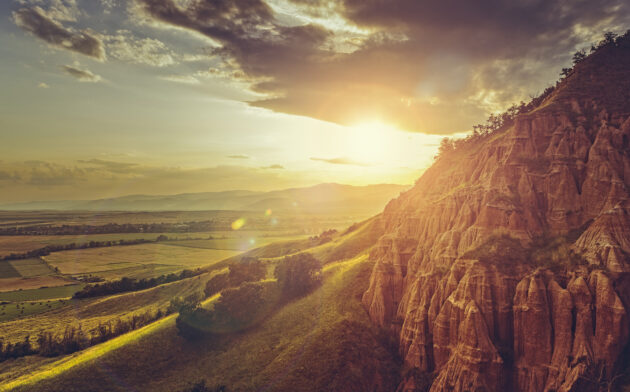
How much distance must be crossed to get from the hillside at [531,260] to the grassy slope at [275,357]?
16.9 ft

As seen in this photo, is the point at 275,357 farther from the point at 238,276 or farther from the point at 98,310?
the point at 98,310

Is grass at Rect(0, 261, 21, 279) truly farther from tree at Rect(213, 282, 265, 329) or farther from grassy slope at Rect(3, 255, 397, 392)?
tree at Rect(213, 282, 265, 329)

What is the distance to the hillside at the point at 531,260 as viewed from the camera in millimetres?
37812

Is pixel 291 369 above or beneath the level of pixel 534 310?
beneath

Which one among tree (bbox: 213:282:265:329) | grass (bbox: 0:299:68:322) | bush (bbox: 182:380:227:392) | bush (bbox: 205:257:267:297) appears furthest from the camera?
grass (bbox: 0:299:68:322)

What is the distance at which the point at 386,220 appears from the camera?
93.9 meters

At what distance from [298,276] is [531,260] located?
46.5m

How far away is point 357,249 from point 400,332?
53752mm

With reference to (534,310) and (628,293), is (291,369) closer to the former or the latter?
(534,310)

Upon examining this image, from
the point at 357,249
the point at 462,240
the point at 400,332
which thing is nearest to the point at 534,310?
the point at 462,240

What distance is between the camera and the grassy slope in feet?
164

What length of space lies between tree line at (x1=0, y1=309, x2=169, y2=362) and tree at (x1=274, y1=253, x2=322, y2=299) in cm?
4123

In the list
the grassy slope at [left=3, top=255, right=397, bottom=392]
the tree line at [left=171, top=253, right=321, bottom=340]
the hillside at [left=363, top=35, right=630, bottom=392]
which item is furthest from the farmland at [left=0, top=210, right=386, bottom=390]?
the hillside at [left=363, top=35, right=630, bottom=392]

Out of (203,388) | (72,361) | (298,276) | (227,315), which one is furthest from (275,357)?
(72,361)
